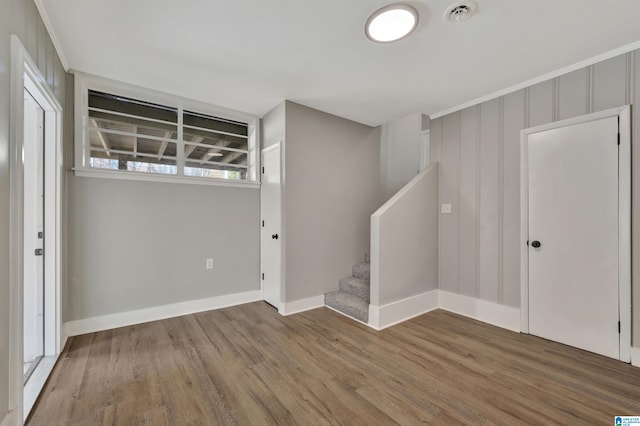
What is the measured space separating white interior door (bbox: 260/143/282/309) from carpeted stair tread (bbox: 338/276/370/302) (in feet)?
2.86

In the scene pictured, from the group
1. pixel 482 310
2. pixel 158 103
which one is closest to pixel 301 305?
pixel 482 310

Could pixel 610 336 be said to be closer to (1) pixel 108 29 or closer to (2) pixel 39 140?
(1) pixel 108 29

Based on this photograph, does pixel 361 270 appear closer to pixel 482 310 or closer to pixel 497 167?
pixel 482 310

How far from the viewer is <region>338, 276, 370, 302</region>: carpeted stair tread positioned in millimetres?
3332

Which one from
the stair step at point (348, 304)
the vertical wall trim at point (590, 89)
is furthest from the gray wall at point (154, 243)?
the vertical wall trim at point (590, 89)

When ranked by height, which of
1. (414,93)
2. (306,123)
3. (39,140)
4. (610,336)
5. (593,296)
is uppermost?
(414,93)

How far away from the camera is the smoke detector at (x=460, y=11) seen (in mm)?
1721

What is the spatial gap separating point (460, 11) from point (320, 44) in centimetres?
99

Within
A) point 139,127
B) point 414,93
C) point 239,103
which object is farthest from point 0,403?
point 414,93

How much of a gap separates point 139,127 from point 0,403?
2579 mm

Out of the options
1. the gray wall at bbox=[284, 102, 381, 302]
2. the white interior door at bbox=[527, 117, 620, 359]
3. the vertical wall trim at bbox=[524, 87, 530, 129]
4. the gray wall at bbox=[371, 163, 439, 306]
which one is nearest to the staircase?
the gray wall at bbox=[284, 102, 381, 302]

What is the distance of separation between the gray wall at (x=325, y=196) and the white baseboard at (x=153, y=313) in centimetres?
77

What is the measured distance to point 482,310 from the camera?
3.06m

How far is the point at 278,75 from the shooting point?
262 cm
